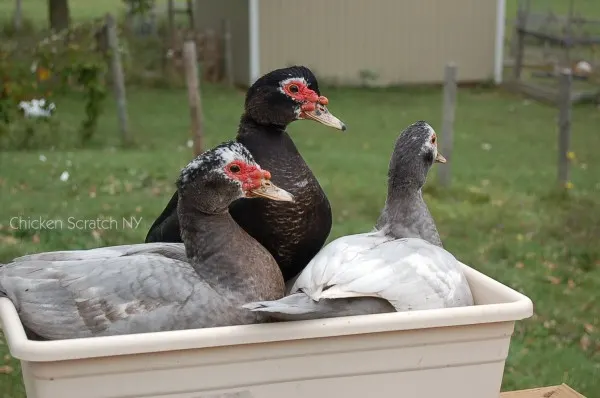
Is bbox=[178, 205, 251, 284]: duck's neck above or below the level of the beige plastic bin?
above

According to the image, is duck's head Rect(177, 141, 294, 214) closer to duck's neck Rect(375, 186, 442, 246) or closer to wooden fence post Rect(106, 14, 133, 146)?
duck's neck Rect(375, 186, 442, 246)

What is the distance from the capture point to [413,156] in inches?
72.4

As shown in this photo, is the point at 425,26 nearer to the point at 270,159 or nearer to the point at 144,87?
the point at 144,87

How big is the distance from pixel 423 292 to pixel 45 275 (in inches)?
26.0

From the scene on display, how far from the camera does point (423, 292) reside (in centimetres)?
151

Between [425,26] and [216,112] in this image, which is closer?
[216,112]

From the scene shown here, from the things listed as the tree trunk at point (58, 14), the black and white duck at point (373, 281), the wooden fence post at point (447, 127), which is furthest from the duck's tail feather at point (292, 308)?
the tree trunk at point (58, 14)

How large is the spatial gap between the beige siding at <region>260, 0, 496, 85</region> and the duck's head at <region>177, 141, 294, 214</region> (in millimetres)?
10924

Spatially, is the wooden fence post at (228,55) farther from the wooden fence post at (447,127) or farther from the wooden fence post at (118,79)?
the wooden fence post at (447,127)

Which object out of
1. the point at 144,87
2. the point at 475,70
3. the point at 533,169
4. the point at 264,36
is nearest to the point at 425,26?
the point at 475,70

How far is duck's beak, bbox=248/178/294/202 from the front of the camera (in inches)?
62.5

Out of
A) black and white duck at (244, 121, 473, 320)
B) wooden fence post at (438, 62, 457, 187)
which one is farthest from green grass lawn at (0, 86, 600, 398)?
black and white duck at (244, 121, 473, 320)

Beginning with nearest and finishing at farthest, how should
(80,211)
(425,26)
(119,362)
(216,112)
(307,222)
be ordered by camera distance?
(119,362) < (307,222) < (80,211) < (216,112) < (425,26)

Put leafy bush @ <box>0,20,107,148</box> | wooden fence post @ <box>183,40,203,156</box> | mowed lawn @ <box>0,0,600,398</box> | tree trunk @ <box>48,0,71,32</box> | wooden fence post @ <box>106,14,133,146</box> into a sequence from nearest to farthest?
mowed lawn @ <box>0,0,600,398</box> < wooden fence post @ <box>183,40,203,156</box> < leafy bush @ <box>0,20,107,148</box> < wooden fence post @ <box>106,14,133,146</box> < tree trunk @ <box>48,0,71,32</box>
